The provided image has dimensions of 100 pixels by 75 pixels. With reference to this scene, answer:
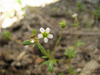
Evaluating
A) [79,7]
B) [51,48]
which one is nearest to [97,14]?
[79,7]

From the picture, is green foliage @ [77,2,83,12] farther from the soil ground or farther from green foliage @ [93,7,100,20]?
green foliage @ [93,7,100,20]

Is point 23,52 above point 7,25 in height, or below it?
below

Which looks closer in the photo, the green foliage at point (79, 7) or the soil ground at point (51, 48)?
→ the soil ground at point (51, 48)

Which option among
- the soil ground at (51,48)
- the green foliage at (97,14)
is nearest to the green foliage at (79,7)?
the soil ground at (51,48)

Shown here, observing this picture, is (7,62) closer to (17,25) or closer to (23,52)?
(23,52)

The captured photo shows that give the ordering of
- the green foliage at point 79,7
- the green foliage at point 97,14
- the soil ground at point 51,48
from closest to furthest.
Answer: the soil ground at point 51,48 < the green foliage at point 97,14 < the green foliage at point 79,7

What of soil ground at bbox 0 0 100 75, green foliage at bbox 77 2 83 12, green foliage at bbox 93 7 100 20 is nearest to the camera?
soil ground at bbox 0 0 100 75

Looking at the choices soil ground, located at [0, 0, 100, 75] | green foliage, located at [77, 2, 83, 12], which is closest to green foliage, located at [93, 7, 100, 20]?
soil ground, located at [0, 0, 100, 75]

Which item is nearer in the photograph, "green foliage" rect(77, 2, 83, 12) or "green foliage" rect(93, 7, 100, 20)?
"green foliage" rect(93, 7, 100, 20)

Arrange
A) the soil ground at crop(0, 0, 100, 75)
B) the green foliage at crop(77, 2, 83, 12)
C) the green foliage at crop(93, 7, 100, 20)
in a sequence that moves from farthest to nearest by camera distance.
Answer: the green foliage at crop(77, 2, 83, 12) < the green foliage at crop(93, 7, 100, 20) < the soil ground at crop(0, 0, 100, 75)

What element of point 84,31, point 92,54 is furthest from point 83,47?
point 84,31

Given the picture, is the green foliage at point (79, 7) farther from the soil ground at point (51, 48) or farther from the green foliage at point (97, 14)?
the green foliage at point (97, 14)
